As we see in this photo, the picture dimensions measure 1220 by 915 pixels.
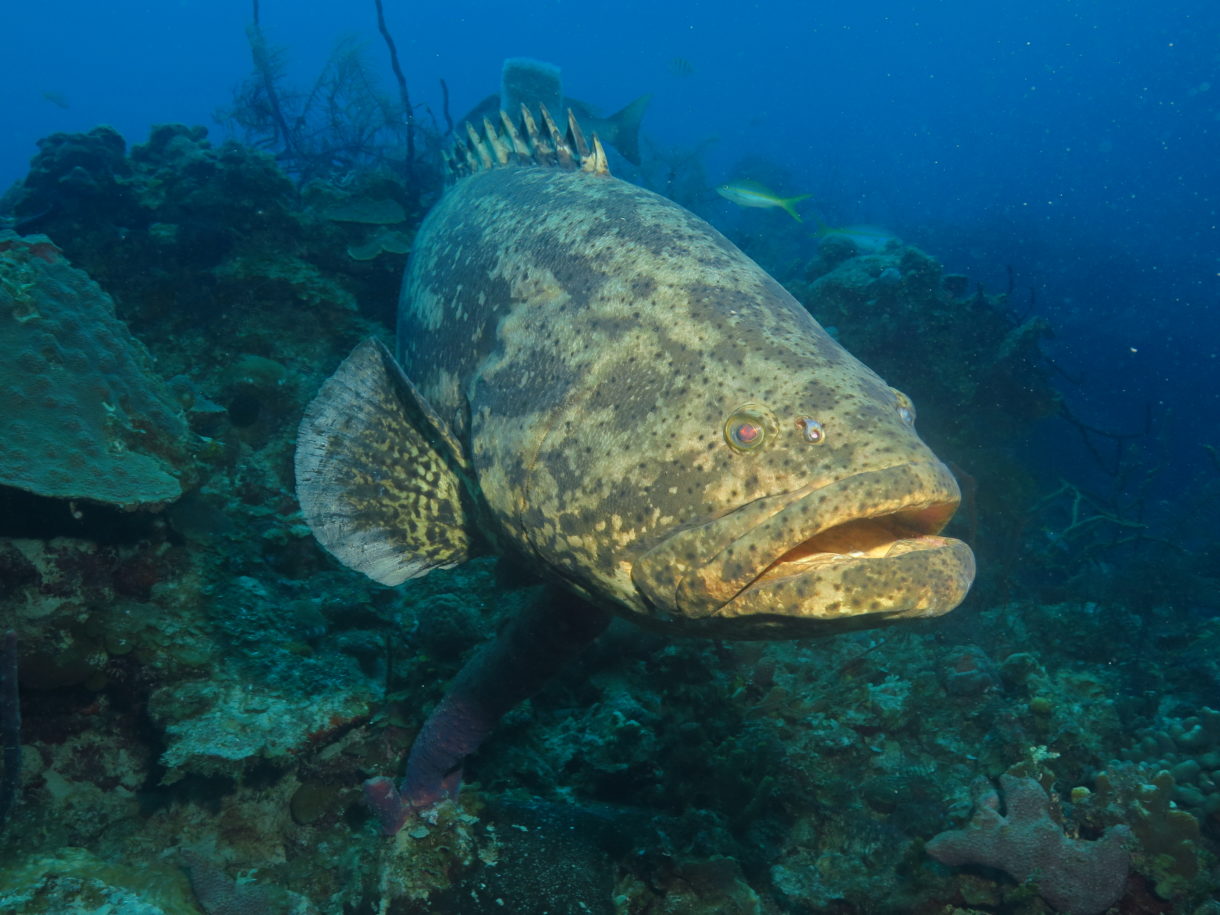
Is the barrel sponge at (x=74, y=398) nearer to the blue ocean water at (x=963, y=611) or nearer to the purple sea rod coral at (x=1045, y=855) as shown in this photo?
the blue ocean water at (x=963, y=611)

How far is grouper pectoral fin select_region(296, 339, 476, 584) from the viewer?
2945 mm

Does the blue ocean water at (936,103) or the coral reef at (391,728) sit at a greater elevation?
the blue ocean water at (936,103)

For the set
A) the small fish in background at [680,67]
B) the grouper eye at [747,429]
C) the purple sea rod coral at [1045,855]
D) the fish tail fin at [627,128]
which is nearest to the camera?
the grouper eye at [747,429]

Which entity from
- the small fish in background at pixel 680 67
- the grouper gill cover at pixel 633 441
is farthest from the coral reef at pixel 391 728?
the small fish in background at pixel 680 67

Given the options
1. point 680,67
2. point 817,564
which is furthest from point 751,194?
point 680,67

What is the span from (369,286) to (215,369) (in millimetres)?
1919

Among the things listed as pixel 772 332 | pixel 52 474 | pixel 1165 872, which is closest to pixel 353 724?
pixel 52 474

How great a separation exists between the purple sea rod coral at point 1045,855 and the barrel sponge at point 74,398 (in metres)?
4.61

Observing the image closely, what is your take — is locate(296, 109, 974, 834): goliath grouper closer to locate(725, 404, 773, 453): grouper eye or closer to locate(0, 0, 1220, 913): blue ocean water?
locate(725, 404, 773, 453): grouper eye

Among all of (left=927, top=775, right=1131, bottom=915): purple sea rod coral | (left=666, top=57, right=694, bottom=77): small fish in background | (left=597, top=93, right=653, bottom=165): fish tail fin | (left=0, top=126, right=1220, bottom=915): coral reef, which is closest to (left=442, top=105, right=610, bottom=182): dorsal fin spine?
(left=0, top=126, right=1220, bottom=915): coral reef

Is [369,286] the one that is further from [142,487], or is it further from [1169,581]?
[1169,581]

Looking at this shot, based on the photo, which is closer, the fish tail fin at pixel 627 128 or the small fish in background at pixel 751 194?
the small fish in background at pixel 751 194

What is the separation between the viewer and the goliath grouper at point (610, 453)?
6.33ft

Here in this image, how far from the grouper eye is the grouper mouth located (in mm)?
210
